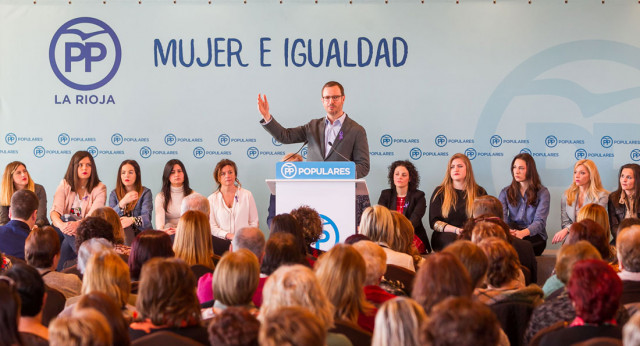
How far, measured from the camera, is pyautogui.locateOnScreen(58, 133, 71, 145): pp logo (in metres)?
7.68

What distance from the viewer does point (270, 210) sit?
706 cm

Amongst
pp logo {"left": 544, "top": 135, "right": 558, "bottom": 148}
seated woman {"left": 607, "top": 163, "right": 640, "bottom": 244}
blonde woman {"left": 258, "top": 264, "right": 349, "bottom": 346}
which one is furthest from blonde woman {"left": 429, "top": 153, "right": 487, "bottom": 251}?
blonde woman {"left": 258, "top": 264, "right": 349, "bottom": 346}

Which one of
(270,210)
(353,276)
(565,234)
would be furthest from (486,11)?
(353,276)

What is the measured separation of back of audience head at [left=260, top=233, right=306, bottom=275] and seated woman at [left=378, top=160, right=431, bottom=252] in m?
3.40

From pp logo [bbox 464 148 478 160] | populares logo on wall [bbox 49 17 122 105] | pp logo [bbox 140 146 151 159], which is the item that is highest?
populares logo on wall [bbox 49 17 122 105]

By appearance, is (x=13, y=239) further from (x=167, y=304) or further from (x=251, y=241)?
(x=167, y=304)

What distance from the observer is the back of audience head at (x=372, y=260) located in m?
3.25

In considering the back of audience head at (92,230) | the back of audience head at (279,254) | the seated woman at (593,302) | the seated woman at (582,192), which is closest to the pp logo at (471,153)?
the seated woman at (582,192)

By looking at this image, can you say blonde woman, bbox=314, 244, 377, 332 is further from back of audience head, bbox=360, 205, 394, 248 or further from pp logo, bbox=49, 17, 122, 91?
pp logo, bbox=49, 17, 122, 91

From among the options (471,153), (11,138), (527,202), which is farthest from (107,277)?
(11,138)

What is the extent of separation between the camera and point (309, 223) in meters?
4.59

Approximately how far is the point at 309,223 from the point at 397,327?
2525 mm

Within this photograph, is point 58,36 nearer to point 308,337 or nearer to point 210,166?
point 210,166

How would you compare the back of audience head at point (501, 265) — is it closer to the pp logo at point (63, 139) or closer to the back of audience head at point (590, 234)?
the back of audience head at point (590, 234)
